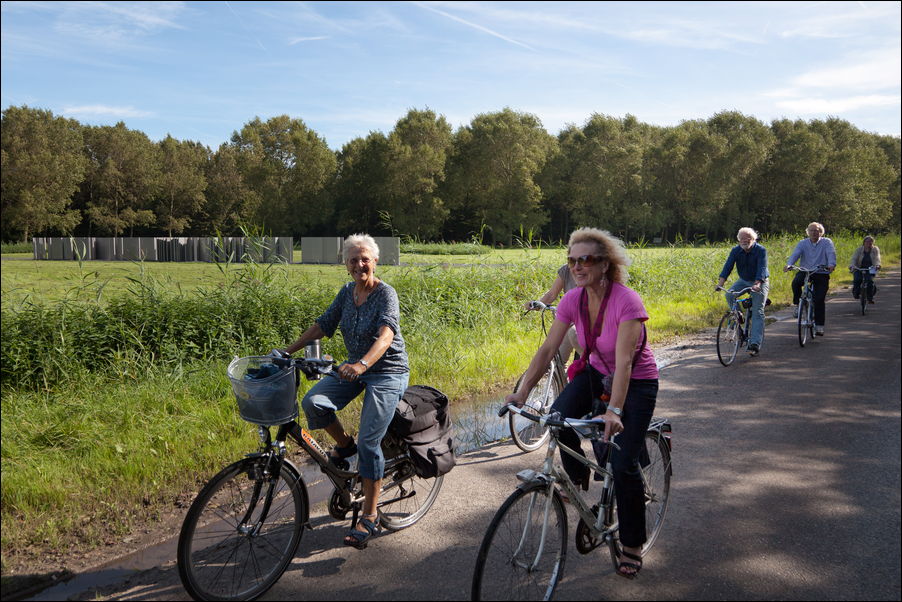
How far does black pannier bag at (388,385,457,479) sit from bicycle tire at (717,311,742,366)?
259 inches

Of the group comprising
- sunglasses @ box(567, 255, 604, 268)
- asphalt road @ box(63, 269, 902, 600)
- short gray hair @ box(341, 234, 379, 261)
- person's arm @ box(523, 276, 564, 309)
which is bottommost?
asphalt road @ box(63, 269, 902, 600)

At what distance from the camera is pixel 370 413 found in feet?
12.4

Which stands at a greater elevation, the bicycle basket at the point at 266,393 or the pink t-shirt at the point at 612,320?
the pink t-shirt at the point at 612,320

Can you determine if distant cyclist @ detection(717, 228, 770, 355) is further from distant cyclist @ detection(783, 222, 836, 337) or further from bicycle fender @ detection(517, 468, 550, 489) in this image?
bicycle fender @ detection(517, 468, 550, 489)

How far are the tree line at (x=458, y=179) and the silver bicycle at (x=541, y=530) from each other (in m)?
6.92

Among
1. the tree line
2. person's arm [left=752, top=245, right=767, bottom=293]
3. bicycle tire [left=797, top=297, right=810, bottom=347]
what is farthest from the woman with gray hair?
bicycle tire [left=797, top=297, right=810, bottom=347]

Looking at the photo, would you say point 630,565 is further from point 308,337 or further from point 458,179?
point 458,179

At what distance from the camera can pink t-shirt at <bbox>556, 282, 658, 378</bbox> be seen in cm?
316

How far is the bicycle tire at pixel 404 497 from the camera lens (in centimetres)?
413

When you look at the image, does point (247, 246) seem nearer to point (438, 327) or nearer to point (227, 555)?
point (438, 327)

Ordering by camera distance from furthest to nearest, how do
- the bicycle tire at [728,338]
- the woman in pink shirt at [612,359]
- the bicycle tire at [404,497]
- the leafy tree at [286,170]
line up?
the leafy tree at [286,170] → the bicycle tire at [728,338] → the bicycle tire at [404,497] → the woman in pink shirt at [612,359]

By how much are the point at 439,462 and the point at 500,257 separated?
9.37 m

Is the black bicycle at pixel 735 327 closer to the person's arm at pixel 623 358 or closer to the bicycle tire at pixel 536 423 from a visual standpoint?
the bicycle tire at pixel 536 423

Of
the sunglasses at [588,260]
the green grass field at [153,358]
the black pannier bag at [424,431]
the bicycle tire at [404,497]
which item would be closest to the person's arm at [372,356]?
the black pannier bag at [424,431]
